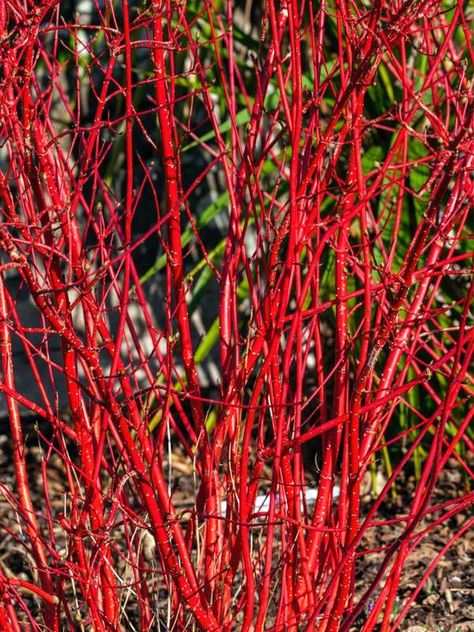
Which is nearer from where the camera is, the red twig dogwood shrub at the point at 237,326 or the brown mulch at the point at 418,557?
the red twig dogwood shrub at the point at 237,326

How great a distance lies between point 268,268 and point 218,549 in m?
0.64

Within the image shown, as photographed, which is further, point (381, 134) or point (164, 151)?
point (381, 134)

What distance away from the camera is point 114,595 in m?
1.80

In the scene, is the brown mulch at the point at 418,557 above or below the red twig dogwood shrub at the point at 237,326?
below

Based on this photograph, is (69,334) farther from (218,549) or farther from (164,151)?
(218,549)

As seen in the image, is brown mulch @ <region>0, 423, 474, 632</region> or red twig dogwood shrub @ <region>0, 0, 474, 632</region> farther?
brown mulch @ <region>0, 423, 474, 632</region>

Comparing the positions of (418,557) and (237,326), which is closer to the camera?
(237,326)

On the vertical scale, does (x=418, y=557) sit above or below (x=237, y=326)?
below

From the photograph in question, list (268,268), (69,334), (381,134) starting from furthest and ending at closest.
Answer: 1. (381,134)
2. (268,268)
3. (69,334)

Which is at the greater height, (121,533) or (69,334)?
(69,334)

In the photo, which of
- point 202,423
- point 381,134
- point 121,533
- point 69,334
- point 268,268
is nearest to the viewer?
point 69,334

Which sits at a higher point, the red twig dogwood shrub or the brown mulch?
the red twig dogwood shrub

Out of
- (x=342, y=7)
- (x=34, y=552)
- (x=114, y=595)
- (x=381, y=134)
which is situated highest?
(x=342, y=7)

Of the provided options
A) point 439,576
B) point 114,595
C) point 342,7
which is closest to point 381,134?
point 439,576
